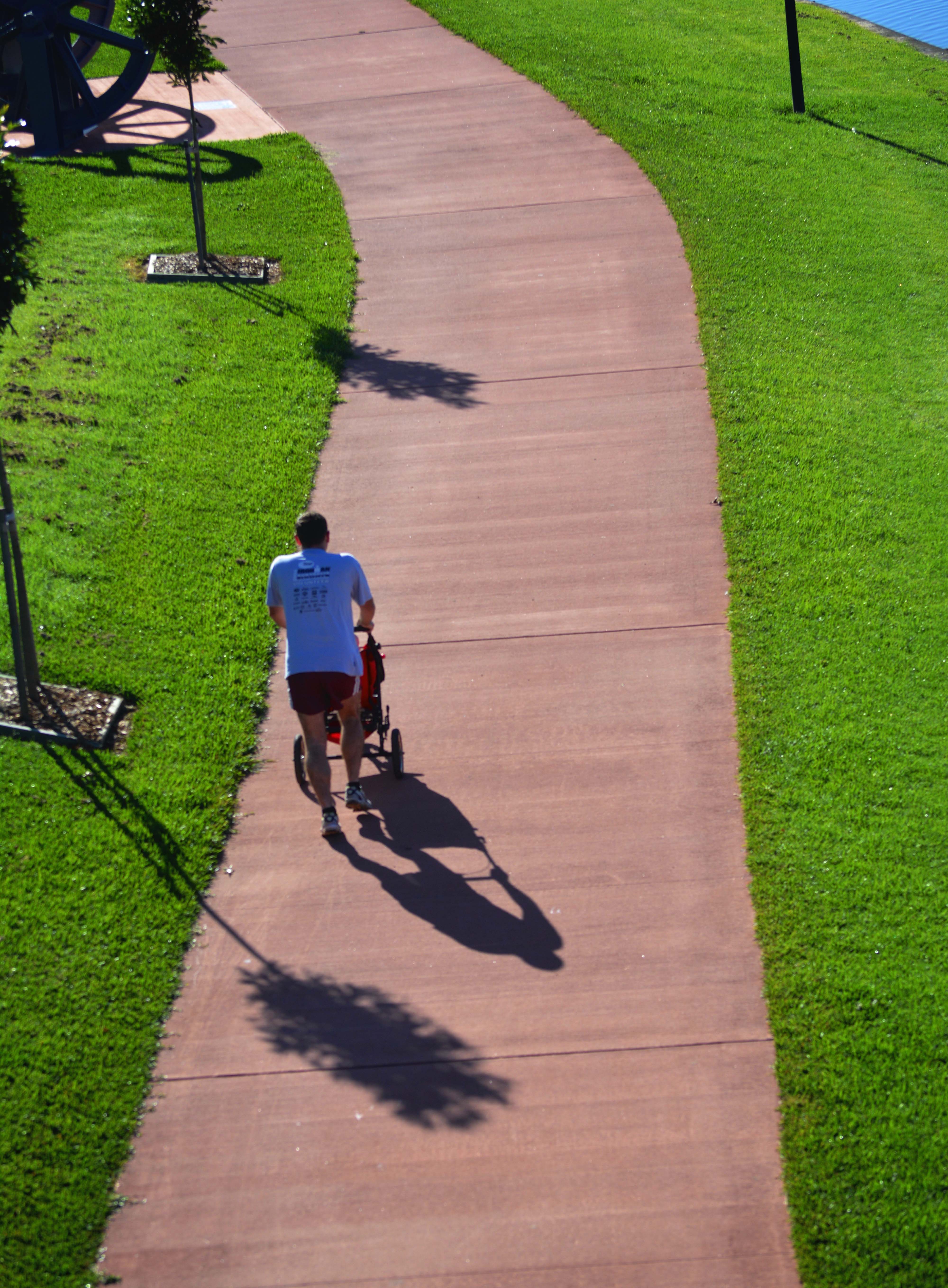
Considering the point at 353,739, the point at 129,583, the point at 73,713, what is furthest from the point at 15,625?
the point at 353,739

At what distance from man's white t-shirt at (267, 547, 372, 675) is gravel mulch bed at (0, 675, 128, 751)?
1.53 m

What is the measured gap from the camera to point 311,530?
6289 millimetres

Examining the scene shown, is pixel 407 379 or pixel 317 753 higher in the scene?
pixel 407 379

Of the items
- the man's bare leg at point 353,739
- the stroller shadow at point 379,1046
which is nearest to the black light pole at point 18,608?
the man's bare leg at point 353,739

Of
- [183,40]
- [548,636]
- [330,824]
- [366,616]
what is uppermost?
[183,40]

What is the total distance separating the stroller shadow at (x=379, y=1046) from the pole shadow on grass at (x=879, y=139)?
13.9 m

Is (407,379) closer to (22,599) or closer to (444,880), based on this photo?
(22,599)

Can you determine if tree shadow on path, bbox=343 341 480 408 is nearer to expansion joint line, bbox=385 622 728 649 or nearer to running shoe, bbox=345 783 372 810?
expansion joint line, bbox=385 622 728 649

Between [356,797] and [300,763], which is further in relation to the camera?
[300,763]

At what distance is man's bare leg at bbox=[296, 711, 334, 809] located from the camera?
21.2 feet

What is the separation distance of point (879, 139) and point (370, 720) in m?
13.0

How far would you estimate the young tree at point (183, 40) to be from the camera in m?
12.6

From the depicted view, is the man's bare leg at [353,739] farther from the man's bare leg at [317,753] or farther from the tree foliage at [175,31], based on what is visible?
the tree foliage at [175,31]

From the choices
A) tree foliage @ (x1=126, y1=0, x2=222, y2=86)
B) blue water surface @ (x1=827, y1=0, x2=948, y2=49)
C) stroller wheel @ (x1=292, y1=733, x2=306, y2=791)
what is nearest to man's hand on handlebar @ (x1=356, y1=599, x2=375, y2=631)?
stroller wheel @ (x1=292, y1=733, x2=306, y2=791)
